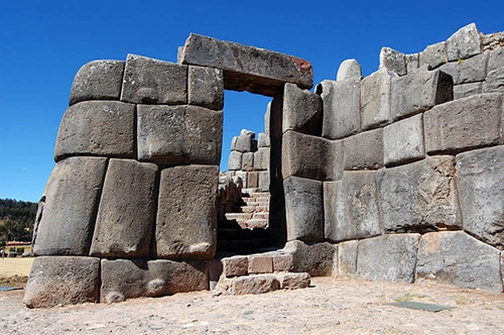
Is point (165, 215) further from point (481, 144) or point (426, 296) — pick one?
point (481, 144)

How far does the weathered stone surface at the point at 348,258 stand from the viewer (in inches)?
Result: 242

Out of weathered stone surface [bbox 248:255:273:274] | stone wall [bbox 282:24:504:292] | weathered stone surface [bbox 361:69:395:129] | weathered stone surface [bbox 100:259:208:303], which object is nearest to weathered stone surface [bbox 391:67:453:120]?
stone wall [bbox 282:24:504:292]

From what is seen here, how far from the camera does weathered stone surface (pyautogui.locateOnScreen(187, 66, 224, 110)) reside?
227 inches

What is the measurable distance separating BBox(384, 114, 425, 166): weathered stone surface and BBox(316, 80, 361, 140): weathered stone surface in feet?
2.22

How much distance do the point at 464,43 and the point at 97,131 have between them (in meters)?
7.18

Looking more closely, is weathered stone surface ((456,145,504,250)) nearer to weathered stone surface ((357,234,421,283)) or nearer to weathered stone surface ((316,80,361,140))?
weathered stone surface ((357,234,421,283))

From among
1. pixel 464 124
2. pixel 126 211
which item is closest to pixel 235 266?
pixel 126 211

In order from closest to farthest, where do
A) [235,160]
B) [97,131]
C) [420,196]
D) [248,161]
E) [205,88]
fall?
[97,131]
[420,196]
[205,88]
[248,161]
[235,160]

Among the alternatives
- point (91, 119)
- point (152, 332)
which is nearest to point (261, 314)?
point (152, 332)

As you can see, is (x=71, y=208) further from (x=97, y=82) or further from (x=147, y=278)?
(x=97, y=82)

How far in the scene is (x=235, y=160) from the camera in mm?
14164

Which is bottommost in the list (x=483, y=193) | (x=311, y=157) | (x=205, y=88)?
(x=483, y=193)

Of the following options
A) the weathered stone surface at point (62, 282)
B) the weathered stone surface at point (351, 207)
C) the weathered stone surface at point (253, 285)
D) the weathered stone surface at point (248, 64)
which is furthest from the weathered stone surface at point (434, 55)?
the weathered stone surface at point (62, 282)

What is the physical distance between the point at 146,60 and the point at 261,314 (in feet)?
11.7
